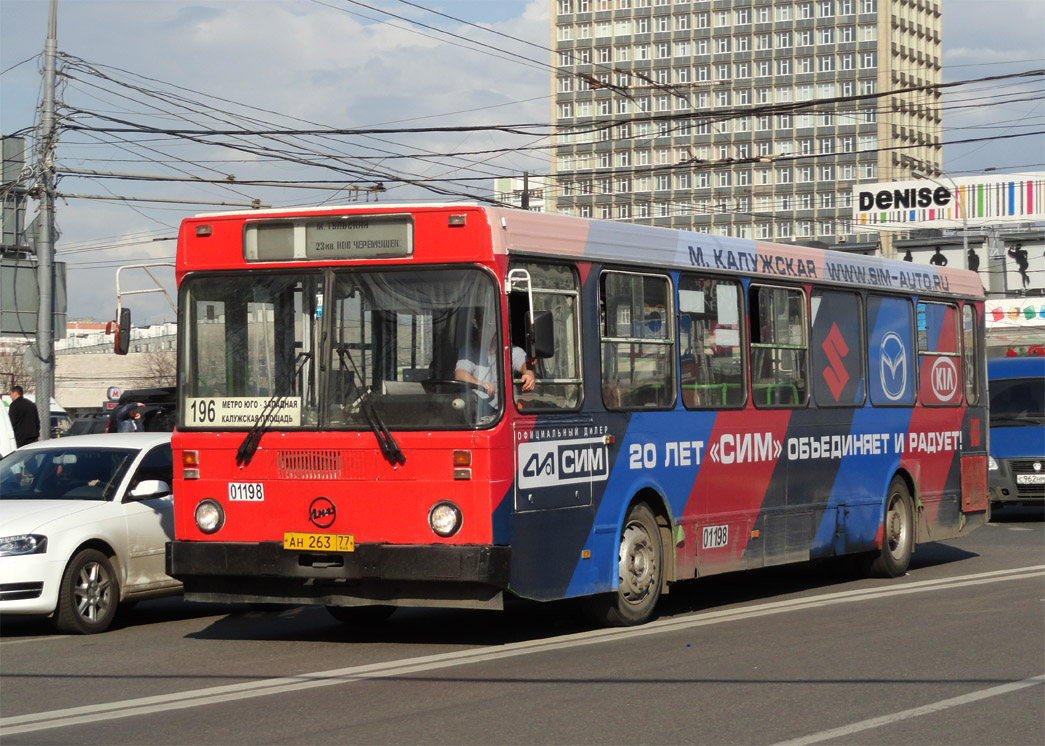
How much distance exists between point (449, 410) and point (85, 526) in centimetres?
340

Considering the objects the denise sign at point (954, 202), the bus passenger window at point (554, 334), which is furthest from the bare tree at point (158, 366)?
the bus passenger window at point (554, 334)

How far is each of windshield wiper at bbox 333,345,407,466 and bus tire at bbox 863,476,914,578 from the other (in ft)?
21.8

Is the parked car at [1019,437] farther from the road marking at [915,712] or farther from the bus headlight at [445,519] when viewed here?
the bus headlight at [445,519]

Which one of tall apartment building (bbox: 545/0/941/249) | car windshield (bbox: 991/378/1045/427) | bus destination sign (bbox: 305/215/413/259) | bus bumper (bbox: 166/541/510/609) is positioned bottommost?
bus bumper (bbox: 166/541/510/609)

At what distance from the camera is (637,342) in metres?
11.0

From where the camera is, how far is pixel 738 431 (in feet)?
40.2

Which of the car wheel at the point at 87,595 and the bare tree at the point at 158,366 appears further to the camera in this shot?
the bare tree at the point at 158,366

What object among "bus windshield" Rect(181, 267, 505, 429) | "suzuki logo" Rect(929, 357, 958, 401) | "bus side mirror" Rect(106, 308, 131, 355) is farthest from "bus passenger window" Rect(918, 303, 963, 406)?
"bus side mirror" Rect(106, 308, 131, 355)

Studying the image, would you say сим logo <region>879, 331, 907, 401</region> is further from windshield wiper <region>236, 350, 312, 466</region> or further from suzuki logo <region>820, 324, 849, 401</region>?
windshield wiper <region>236, 350, 312, 466</region>

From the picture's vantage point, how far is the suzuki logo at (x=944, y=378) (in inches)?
615

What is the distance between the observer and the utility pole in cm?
2277

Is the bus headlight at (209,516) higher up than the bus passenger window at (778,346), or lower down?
lower down

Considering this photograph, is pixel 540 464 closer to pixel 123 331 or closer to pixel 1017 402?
pixel 123 331

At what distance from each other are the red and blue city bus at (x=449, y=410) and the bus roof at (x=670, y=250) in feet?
0.09
